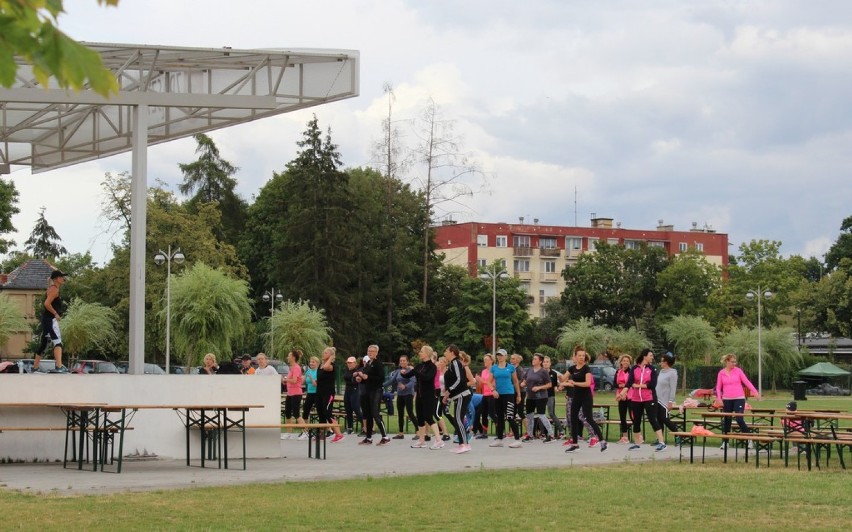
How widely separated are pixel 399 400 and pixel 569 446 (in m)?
4.73

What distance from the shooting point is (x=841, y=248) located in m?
114

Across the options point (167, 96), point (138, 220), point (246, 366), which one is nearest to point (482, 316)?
point (246, 366)

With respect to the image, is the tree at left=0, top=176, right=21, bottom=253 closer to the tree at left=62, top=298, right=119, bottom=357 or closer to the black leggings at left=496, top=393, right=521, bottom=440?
the tree at left=62, top=298, right=119, bottom=357

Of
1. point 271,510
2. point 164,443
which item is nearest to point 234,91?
point 164,443

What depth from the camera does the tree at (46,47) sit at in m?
3.89

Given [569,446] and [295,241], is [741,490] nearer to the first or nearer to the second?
[569,446]

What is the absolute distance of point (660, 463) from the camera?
17.1 metres

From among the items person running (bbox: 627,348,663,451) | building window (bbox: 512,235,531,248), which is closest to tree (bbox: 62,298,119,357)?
person running (bbox: 627,348,663,451)

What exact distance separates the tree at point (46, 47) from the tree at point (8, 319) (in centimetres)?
6268

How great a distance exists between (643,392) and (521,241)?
96.9 metres

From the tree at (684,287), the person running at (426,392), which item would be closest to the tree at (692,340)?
the tree at (684,287)

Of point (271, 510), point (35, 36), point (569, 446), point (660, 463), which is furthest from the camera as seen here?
point (569, 446)

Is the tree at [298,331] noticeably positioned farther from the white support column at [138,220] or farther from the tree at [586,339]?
the white support column at [138,220]

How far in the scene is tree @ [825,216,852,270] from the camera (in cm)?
11256
